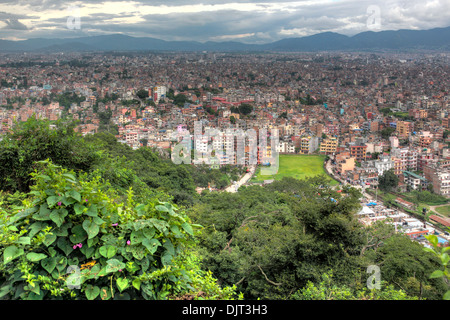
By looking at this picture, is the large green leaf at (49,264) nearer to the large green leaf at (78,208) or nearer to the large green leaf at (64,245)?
the large green leaf at (64,245)

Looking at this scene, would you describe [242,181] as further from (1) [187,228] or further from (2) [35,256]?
(2) [35,256]

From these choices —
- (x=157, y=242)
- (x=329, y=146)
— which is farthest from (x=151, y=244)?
(x=329, y=146)

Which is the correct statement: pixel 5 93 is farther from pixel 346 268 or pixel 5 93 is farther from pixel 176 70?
pixel 346 268

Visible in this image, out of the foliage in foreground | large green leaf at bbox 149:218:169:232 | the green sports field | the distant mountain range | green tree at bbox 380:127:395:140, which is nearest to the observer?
large green leaf at bbox 149:218:169:232

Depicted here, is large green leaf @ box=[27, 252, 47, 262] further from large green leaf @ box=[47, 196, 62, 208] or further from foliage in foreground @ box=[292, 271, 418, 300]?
foliage in foreground @ box=[292, 271, 418, 300]

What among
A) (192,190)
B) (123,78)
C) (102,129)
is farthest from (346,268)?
(123,78)

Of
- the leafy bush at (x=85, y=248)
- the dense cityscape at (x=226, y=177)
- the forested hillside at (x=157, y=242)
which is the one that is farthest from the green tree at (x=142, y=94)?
the leafy bush at (x=85, y=248)

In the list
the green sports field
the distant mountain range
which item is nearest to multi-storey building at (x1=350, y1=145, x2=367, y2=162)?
the green sports field
